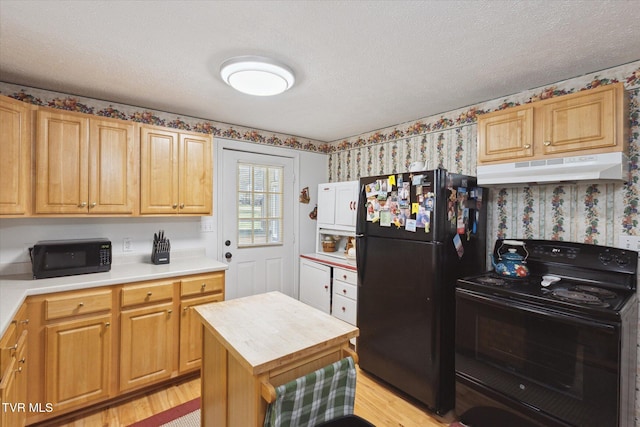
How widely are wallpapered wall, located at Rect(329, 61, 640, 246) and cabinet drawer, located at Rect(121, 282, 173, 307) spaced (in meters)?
2.41

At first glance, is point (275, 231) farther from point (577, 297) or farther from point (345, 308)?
point (577, 297)

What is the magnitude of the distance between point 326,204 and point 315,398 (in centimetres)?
259

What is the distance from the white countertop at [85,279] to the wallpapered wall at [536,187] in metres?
2.18

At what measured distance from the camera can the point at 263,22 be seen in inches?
58.9

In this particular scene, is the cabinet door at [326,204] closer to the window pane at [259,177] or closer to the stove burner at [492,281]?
the window pane at [259,177]

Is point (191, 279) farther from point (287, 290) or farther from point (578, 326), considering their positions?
point (578, 326)

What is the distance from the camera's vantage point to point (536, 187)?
226 centimetres

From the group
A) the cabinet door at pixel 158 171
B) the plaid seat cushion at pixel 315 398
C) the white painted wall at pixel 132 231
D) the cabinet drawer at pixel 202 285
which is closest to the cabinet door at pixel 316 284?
the white painted wall at pixel 132 231

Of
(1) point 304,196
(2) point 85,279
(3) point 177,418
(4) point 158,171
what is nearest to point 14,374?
(2) point 85,279

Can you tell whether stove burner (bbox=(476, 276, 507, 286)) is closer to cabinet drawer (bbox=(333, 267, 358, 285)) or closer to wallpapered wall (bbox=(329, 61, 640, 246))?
wallpapered wall (bbox=(329, 61, 640, 246))

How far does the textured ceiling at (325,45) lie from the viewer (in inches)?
55.2

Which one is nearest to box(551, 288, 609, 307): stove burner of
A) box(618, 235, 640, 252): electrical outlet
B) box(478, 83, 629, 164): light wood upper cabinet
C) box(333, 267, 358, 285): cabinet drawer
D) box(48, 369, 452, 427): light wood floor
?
box(618, 235, 640, 252): electrical outlet

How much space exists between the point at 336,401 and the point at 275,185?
2.74m

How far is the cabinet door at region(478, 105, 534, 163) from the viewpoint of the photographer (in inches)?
79.5
